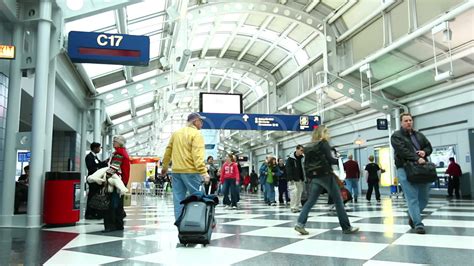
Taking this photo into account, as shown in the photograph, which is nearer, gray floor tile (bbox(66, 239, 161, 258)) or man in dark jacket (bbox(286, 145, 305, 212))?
gray floor tile (bbox(66, 239, 161, 258))

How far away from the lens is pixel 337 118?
21.9 meters

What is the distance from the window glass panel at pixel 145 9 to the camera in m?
11.3

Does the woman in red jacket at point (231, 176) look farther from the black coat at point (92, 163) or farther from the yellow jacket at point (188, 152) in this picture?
the yellow jacket at point (188, 152)

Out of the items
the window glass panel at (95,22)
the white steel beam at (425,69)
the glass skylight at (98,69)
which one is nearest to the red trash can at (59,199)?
the window glass panel at (95,22)

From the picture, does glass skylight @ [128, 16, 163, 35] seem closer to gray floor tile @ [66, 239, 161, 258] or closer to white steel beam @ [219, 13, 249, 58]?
white steel beam @ [219, 13, 249, 58]

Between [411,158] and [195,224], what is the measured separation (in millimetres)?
2812

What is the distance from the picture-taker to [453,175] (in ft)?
42.6

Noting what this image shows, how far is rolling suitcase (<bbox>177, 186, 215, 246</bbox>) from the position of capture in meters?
3.88

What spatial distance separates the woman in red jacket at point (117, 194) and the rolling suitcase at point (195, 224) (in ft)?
5.89

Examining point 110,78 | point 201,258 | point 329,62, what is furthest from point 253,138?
point 201,258

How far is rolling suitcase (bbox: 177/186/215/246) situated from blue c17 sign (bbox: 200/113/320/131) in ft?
39.1

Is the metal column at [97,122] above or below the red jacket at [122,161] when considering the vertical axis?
above

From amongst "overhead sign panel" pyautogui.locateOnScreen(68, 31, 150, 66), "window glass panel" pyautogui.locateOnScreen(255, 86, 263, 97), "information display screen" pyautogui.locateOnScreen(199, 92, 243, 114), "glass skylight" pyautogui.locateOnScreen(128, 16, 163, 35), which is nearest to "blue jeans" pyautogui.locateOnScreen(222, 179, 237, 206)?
"overhead sign panel" pyautogui.locateOnScreen(68, 31, 150, 66)

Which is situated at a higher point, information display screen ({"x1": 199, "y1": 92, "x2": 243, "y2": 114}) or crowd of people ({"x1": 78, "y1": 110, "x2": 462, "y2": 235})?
information display screen ({"x1": 199, "y1": 92, "x2": 243, "y2": 114})
